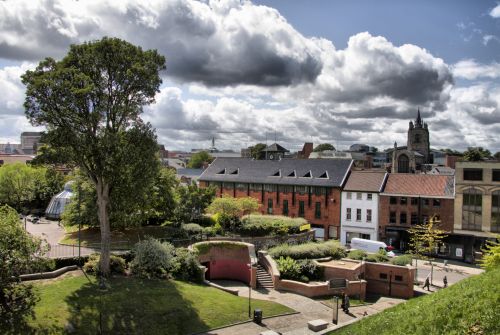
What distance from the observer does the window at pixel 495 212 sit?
48.2 m

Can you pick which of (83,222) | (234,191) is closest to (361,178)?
(234,191)

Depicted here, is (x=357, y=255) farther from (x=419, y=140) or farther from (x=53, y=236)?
(x=419, y=140)

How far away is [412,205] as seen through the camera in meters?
51.4

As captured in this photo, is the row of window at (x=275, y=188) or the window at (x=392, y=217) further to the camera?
the row of window at (x=275, y=188)

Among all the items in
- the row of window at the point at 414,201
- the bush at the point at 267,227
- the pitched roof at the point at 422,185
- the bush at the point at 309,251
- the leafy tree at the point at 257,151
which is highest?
the leafy tree at the point at 257,151

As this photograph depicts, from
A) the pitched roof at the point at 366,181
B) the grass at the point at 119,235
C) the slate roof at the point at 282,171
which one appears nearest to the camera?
the grass at the point at 119,235

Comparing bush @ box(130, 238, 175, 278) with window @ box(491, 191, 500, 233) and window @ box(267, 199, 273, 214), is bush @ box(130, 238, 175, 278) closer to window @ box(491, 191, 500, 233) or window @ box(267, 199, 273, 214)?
window @ box(267, 199, 273, 214)

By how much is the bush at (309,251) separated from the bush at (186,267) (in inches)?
354

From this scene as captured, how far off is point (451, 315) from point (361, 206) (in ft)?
134

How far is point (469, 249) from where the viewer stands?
48562 mm

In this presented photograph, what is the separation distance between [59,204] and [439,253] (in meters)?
46.5

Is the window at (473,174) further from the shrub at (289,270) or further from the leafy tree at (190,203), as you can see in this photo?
the leafy tree at (190,203)

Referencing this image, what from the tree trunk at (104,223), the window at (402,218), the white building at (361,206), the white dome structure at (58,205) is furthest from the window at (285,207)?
the tree trunk at (104,223)

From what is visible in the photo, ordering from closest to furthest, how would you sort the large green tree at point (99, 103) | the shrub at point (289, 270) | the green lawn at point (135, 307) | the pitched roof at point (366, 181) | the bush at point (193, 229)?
the green lawn at point (135, 307) < the large green tree at point (99, 103) < the shrub at point (289, 270) < the bush at point (193, 229) < the pitched roof at point (366, 181)
